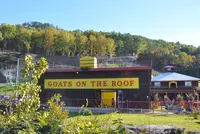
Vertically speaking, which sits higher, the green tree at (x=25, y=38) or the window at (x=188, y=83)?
the green tree at (x=25, y=38)

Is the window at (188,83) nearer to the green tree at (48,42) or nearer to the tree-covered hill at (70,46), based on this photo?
the tree-covered hill at (70,46)

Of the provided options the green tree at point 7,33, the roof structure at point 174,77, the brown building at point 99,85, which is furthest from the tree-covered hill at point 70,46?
the brown building at point 99,85

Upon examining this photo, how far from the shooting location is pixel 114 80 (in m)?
20.1

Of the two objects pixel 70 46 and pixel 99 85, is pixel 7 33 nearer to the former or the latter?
pixel 70 46

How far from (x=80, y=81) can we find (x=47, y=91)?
10.2ft

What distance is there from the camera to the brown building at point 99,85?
63.4ft

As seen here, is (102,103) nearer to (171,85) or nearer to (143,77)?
(143,77)

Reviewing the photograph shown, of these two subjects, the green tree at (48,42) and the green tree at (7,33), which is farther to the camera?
the green tree at (7,33)

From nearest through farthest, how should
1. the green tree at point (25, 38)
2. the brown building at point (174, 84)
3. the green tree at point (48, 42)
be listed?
the brown building at point (174, 84) < the green tree at point (48, 42) < the green tree at point (25, 38)

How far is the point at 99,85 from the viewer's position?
2050 cm

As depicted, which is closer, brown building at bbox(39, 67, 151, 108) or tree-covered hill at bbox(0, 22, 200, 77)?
brown building at bbox(39, 67, 151, 108)

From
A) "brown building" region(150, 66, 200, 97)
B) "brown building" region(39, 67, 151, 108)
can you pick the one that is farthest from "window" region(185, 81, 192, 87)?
"brown building" region(39, 67, 151, 108)

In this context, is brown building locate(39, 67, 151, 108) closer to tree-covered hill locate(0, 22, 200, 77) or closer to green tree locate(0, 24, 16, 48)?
tree-covered hill locate(0, 22, 200, 77)

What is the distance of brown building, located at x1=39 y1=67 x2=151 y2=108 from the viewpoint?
19.3 metres
